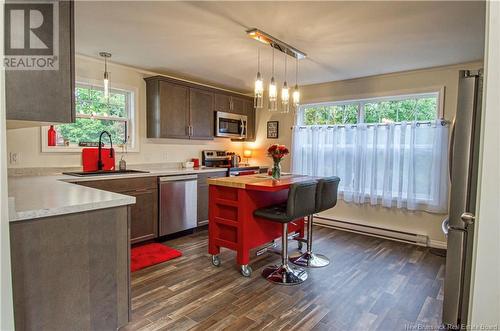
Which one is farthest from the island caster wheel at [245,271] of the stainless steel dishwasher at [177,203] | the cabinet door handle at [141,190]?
the cabinet door handle at [141,190]

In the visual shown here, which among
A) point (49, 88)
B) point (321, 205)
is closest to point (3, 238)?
point (49, 88)

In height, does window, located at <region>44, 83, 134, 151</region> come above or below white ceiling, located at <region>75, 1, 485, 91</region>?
below

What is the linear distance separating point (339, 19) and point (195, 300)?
2.61m

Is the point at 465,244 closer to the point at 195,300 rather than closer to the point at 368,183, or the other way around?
the point at 195,300

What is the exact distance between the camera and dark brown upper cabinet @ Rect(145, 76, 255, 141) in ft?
13.3

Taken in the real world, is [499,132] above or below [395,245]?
above

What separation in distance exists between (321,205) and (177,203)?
6.44 ft

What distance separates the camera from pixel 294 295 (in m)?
2.49

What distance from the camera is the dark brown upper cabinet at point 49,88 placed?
4.14 feet

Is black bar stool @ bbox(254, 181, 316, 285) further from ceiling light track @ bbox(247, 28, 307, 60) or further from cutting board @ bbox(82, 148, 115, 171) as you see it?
cutting board @ bbox(82, 148, 115, 171)

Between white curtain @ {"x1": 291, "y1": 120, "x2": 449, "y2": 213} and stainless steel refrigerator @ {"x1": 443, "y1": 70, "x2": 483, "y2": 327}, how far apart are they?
1973mm

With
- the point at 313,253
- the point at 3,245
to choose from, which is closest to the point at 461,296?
the point at 313,253

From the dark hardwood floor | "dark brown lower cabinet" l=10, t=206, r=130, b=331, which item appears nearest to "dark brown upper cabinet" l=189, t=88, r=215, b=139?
the dark hardwood floor

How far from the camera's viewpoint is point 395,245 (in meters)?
3.85
